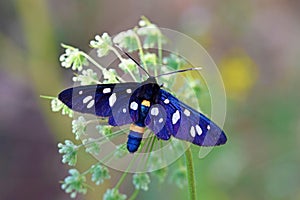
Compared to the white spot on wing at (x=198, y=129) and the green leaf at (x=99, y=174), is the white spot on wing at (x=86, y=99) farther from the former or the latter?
the white spot on wing at (x=198, y=129)

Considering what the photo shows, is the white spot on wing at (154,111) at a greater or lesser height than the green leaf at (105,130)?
greater

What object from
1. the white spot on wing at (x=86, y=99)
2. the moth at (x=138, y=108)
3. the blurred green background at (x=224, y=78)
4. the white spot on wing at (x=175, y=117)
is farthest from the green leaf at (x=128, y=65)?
the blurred green background at (x=224, y=78)

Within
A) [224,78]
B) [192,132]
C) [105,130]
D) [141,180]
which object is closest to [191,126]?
[192,132]

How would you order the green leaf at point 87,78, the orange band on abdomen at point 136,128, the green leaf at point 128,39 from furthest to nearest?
the green leaf at point 128,39 → the green leaf at point 87,78 → the orange band on abdomen at point 136,128

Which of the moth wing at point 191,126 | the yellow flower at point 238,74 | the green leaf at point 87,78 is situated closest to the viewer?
the moth wing at point 191,126

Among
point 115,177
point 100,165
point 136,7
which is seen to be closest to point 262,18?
point 136,7

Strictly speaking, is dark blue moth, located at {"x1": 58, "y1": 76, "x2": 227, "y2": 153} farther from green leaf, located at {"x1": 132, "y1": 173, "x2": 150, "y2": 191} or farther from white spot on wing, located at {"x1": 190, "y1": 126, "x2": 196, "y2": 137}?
green leaf, located at {"x1": 132, "y1": 173, "x2": 150, "y2": 191}

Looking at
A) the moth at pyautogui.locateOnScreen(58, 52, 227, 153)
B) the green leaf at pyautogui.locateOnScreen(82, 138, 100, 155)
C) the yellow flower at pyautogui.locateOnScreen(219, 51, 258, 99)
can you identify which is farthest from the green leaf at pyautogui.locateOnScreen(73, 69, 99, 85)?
A: the yellow flower at pyautogui.locateOnScreen(219, 51, 258, 99)
